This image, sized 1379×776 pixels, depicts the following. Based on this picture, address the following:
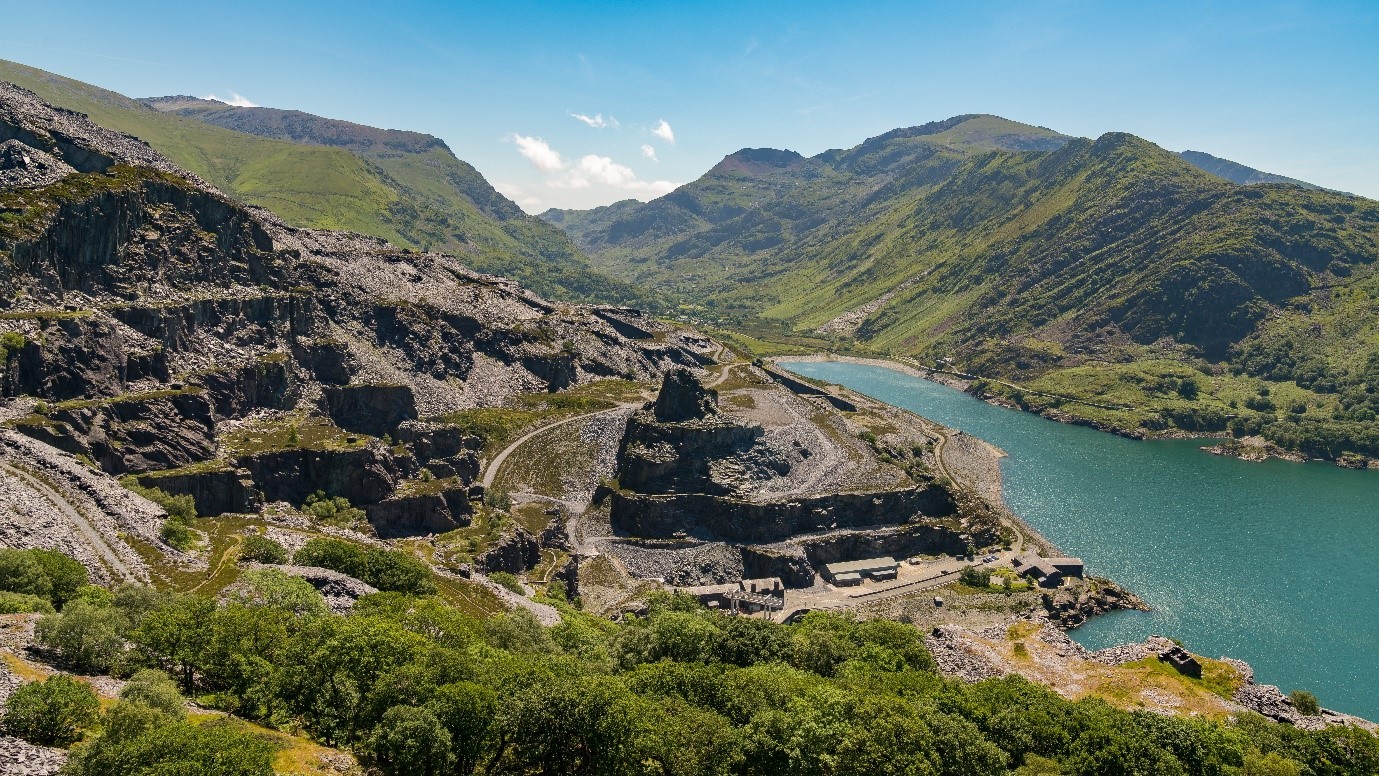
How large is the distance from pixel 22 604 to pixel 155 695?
1916 centimetres

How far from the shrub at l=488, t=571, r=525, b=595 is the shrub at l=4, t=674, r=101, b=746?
181 feet

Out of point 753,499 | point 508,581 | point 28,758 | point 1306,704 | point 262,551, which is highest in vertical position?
point 28,758

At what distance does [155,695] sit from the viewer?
37031 mm

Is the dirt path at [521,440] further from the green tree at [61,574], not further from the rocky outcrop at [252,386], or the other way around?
the green tree at [61,574]

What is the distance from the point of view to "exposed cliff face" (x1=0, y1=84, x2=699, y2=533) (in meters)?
90.4

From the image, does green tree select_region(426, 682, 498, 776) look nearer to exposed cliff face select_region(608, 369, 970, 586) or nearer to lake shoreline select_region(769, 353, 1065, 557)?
exposed cliff face select_region(608, 369, 970, 586)

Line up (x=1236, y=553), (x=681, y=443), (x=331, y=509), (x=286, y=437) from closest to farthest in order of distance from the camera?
(x=331, y=509) → (x=286, y=437) → (x=681, y=443) → (x=1236, y=553)

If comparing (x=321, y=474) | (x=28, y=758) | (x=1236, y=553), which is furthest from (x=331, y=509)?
(x=1236, y=553)

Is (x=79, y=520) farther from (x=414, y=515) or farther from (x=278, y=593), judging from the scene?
(x=414, y=515)

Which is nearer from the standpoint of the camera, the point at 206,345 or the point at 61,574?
the point at 61,574

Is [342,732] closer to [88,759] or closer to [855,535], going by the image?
[88,759]

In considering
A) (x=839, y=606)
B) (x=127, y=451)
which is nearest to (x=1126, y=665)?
(x=839, y=606)

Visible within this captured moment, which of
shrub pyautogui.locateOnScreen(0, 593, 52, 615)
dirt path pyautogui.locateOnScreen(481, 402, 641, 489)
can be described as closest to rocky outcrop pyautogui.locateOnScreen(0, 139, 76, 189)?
dirt path pyautogui.locateOnScreen(481, 402, 641, 489)

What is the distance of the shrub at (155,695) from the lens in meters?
37.0
